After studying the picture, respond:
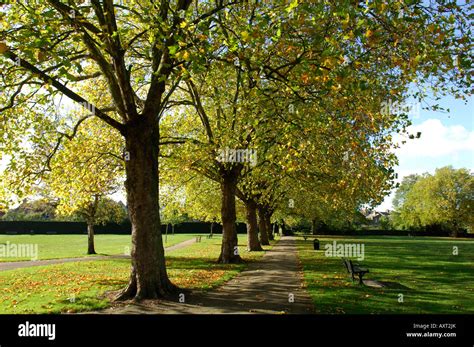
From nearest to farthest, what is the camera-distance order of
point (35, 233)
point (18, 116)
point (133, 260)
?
point (133, 260), point (18, 116), point (35, 233)

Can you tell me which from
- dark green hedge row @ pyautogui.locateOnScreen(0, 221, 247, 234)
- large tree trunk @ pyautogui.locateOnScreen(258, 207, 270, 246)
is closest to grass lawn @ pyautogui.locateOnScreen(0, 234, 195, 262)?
large tree trunk @ pyautogui.locateOnScreen(258, 207, 270, 246)

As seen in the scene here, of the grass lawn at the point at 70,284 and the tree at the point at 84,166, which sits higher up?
the tree at the point at 84,166

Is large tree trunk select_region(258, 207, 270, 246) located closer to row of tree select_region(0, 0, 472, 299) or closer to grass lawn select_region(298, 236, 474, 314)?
grass lawn select_region(298, 236, 474, 314)

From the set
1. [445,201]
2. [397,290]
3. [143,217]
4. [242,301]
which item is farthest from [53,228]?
[445,201]

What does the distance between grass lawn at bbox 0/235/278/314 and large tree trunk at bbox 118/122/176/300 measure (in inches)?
43.7

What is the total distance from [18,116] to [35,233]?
60701 mm

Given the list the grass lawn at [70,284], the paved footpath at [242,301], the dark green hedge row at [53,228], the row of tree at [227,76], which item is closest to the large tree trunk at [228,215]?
the grass lawn at [70,284]

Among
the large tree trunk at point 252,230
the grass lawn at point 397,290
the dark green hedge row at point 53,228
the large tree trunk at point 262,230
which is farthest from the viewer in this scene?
the dark green hedge row at point 53,228

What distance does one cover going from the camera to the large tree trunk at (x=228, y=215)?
2116cm

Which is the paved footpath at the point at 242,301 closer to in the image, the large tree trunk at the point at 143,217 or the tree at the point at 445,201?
the large tree trunk at the point at 143,217

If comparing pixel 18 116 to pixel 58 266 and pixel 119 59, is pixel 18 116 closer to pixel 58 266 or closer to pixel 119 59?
pixel 119 59

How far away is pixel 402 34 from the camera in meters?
8.84

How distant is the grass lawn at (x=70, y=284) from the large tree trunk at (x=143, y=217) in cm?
111
